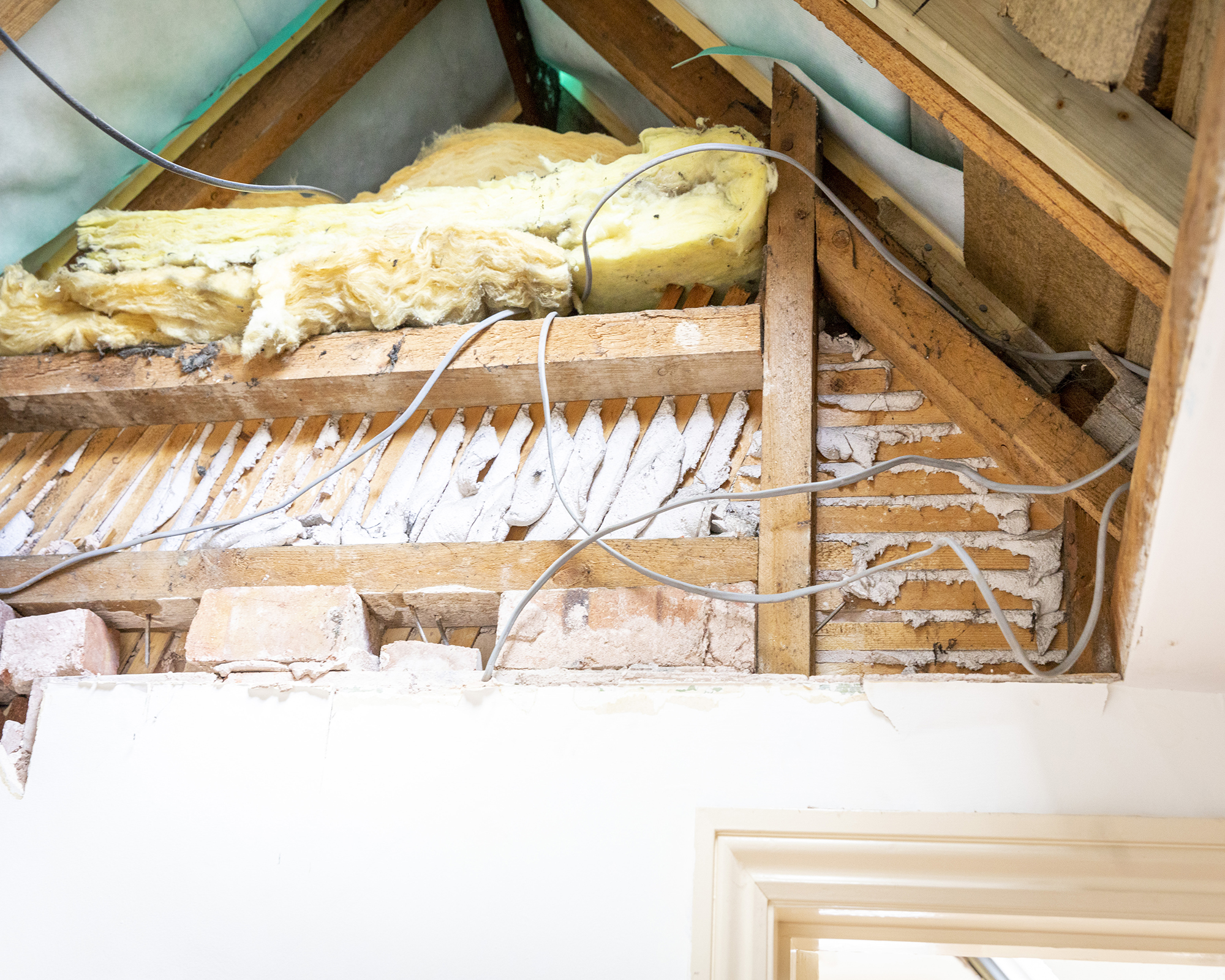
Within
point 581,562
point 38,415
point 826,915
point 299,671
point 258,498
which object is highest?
point 38,415

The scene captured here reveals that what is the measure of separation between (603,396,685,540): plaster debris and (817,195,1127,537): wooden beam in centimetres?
43

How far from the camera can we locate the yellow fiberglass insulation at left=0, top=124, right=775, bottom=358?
1.81 m

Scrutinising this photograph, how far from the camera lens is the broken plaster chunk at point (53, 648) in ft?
5.17

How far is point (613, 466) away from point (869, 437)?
19.2 inches

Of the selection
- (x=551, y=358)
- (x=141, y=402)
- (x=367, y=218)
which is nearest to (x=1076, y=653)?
(x=551, y=358)

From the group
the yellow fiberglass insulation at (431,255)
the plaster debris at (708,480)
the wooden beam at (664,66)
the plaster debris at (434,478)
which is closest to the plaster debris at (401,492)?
the plaster debris at (434,478)

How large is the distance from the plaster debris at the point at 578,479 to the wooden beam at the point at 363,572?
9 centimetres

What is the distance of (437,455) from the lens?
1.82 m

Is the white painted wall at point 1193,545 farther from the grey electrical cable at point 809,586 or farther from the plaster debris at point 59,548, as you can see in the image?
the plaster debris at point 59,548

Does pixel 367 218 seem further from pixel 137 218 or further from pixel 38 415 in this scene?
pixel 38 415

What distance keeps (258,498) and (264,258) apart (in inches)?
20.8

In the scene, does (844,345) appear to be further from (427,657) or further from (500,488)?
(427,657)

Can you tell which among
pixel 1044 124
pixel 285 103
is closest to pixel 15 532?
pixel 285 103

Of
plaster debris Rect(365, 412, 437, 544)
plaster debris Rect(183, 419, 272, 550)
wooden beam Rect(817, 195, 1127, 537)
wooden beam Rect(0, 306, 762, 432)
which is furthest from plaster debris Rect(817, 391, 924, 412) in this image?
plaster debris Rect(183, 419, 272, 550)
